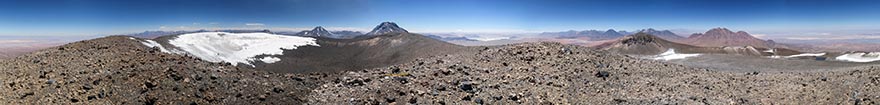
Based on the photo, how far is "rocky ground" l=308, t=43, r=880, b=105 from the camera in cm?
1895

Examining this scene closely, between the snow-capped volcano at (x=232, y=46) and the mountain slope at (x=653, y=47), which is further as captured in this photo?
the mountain slope at (x=653, y=47)

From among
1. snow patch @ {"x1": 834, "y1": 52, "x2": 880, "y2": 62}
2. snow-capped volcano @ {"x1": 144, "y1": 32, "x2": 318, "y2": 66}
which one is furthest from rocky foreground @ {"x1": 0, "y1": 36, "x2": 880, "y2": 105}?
snow patch @ {"x1": 834, "y1": 52, "x2": 880, "y2": 62}

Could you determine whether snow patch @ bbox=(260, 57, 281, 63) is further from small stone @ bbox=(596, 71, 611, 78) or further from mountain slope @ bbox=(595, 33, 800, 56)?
mountain slope @ bbox=(595, 33, 800, 56)

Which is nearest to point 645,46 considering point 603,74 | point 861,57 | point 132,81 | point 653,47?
point 653,47

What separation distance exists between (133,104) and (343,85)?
7.72 m

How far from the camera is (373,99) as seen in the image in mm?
19047

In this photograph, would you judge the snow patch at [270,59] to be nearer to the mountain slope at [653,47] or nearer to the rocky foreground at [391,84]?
the rocky foreground at [391,84]

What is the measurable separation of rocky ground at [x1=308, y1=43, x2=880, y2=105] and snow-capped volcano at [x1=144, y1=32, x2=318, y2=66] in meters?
13.7

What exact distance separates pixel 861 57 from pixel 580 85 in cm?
3348

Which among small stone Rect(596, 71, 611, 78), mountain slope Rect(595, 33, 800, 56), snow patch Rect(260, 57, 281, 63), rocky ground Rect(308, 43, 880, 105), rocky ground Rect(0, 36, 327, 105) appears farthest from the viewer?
mountain slope Rect(595, 33, 800, 56)

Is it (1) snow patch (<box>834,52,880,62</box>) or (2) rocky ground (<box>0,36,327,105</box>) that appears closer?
(2) rocky ground (<box>0,36,327,105</box>)

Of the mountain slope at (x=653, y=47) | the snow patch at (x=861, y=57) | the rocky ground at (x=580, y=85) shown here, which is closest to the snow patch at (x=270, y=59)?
the rocky ground at (x=580, y=85)

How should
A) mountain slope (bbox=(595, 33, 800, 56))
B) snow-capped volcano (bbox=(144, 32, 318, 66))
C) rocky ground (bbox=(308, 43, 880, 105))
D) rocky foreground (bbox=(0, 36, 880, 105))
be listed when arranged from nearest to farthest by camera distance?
1. rocky foreground (bbox=(0, 36, 880, 105))
2. rocky ground (bbox=(308, 43, 880, 105))
3. snow-capped volcano (bbox=(144, 32, 318, 66))
4. mountain slope (bbox=(595, 33, 800, 56))

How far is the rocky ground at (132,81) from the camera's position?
16.4 meters
